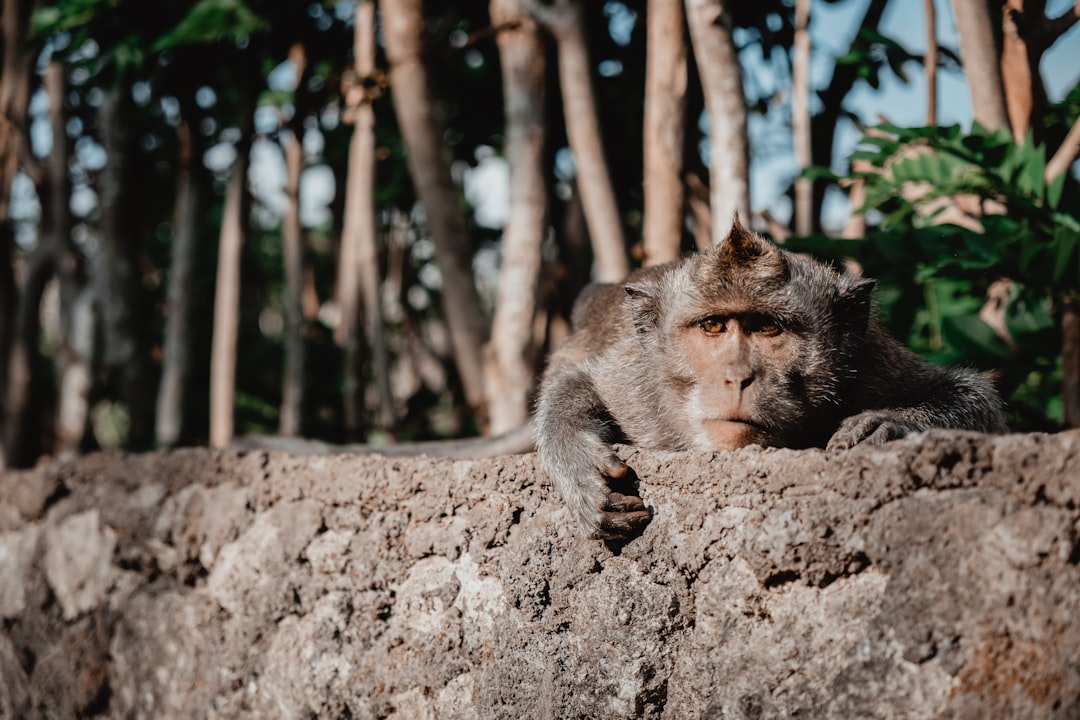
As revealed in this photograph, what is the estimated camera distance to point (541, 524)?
260cm

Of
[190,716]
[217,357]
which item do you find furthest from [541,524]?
[217,357]

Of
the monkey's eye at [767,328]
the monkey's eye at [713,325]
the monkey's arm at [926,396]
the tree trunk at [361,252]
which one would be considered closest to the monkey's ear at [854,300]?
the monkey's arm at [926,396]

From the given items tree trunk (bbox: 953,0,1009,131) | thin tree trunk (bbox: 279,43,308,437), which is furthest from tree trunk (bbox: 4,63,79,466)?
tree trunk (bbox: 953,0,1009,131)

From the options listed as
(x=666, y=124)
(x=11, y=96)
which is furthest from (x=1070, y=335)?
(x=11, y=96)

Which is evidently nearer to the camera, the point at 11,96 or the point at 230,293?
the point at 230,293

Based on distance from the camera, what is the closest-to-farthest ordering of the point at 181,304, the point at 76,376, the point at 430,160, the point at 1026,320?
the point at 1026,320
the point at 430,160
the point at 181,304
the point at 76,376

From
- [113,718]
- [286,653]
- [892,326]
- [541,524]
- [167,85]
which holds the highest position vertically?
[167,85]

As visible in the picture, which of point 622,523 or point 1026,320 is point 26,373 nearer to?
point 622,523

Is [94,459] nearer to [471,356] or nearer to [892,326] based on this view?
[471,356]

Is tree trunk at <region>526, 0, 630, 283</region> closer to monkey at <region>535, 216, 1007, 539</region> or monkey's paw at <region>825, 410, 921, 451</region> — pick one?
monkey at <region>535, 216, 1007, 539</region>

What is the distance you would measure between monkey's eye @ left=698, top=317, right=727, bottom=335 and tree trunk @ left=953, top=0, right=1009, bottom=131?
1624mm

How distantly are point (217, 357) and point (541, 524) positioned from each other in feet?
13.6

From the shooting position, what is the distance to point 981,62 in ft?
12.1

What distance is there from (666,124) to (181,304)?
11.5 ft
